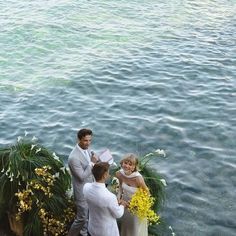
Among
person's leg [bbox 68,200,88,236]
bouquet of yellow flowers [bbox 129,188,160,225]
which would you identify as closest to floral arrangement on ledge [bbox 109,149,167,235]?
bouquet of yellow flowers [bbox 129,188,160,225]

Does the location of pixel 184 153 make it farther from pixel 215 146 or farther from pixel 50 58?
pixel 50 58

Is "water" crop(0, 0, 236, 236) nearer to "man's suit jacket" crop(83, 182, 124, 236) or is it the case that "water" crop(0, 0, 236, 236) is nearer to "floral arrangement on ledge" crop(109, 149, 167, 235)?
"floral arrangement on ledge" crop(109, 149, 167, 235)

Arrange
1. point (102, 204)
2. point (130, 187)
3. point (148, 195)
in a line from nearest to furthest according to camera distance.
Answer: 1. point (102, 204)
2. point (148, 195)
3. point (130, 187)

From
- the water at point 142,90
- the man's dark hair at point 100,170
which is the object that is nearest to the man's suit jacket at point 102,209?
the man's dark hair at point 100,170

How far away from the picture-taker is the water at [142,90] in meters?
12.0

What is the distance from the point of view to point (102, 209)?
7262 millimetres

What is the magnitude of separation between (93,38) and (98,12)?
443cm

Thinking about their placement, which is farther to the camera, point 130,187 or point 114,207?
point 130,187

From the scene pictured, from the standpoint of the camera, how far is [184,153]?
13117mm

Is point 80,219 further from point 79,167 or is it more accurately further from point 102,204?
point 102,204

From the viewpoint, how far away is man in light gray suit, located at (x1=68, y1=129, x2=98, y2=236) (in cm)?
831

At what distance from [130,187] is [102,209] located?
1077mm

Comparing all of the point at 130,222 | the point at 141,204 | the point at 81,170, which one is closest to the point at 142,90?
the point at 81,170

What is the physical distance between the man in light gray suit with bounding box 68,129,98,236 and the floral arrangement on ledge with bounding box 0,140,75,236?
0.35 meters
